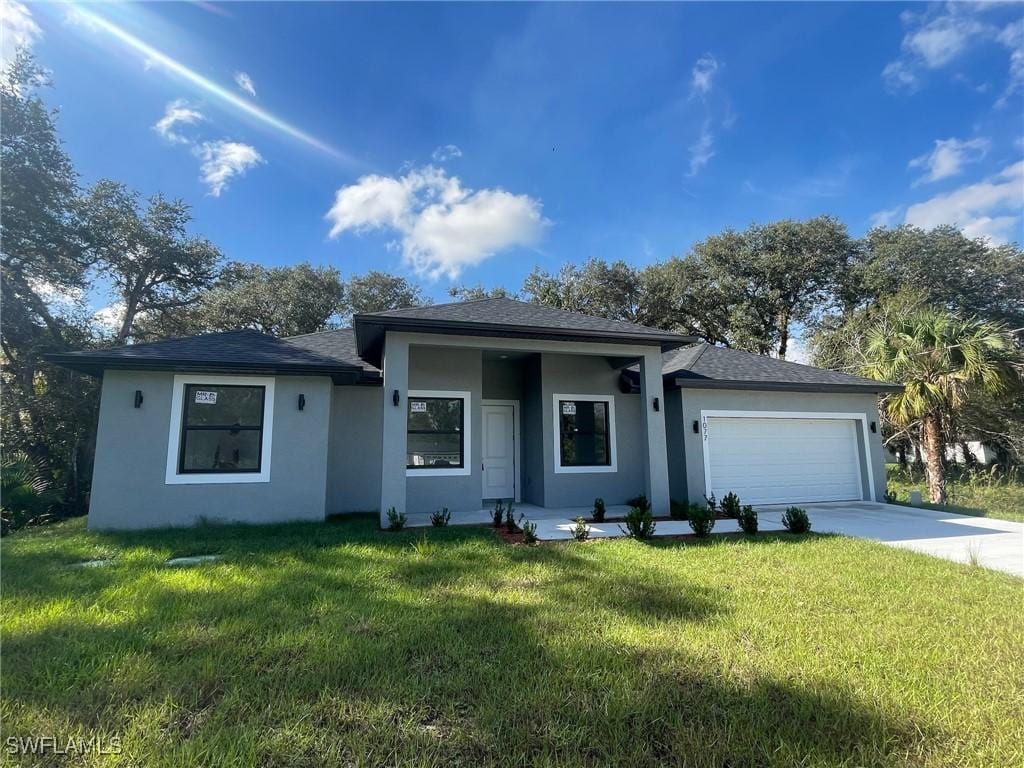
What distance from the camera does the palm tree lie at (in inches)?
408

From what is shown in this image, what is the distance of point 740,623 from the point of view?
11.4 ft

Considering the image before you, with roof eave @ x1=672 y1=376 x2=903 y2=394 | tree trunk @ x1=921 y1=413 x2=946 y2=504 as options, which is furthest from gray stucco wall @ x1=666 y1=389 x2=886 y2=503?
tree trunk @ x1=921 y1=413 x2=946 y2=504

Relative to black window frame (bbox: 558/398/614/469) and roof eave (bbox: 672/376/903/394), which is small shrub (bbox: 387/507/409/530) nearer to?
black window frame (bbox: 558/398/614/469)

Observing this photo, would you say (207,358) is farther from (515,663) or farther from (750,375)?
(750,375)

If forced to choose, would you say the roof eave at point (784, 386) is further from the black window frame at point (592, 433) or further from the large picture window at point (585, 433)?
the large picture window at point (585, 433)

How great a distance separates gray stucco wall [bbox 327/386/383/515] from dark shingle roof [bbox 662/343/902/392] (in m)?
6.24

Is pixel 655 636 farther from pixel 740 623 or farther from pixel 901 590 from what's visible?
pixel 901 590

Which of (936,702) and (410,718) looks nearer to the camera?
(410,718)

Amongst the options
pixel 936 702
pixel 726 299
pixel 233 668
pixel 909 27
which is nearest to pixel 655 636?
pixel 936 702

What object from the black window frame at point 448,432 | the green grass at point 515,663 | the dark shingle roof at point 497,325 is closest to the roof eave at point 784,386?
the dark shingle roof at point 497,325

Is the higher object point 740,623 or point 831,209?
point 831,209

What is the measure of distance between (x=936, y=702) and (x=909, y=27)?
1118 centimetres

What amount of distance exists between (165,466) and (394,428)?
3.70 metres

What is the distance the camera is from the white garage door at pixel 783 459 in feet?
32.1
